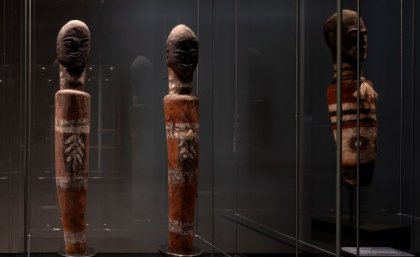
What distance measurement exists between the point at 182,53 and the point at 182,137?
433mm

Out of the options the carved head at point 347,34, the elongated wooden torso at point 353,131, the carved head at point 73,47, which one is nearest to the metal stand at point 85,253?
the carved head at point 73,47

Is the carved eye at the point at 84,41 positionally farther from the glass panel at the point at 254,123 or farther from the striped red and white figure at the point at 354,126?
the striped red and white figure at the point at 354,126

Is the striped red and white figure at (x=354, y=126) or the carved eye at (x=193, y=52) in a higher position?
the carved eye at (x=193, y=52)

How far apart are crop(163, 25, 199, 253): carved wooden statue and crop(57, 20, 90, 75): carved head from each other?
446 mm

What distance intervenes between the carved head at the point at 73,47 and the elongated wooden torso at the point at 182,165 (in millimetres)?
→ 491

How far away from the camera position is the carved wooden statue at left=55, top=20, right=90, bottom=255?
273 cm

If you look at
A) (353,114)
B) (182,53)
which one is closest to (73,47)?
(182,53)

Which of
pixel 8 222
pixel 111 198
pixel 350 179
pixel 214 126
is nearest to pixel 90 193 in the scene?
pixel 111 198

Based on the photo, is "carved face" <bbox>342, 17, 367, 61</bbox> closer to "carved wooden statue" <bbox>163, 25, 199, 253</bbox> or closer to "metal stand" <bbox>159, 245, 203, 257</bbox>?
"carved wooden statue" <bbox>163, 25, 199, 253</bbox>

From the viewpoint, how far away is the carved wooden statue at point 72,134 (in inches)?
108

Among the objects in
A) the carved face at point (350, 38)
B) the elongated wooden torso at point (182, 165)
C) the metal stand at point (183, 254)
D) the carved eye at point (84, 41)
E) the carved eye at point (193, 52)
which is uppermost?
the carved eye at point (84, 41)

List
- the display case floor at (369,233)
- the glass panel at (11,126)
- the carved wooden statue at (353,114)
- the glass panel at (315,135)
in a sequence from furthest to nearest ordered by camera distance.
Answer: the glass panel at (11,126) → the glass panel at (315,135) → the carved wooden statue at (353,114) → the display case floor at (369,233)

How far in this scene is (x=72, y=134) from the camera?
108 inches

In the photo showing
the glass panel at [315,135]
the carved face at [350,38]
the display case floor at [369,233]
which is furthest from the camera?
the glass panel at [315,135]
